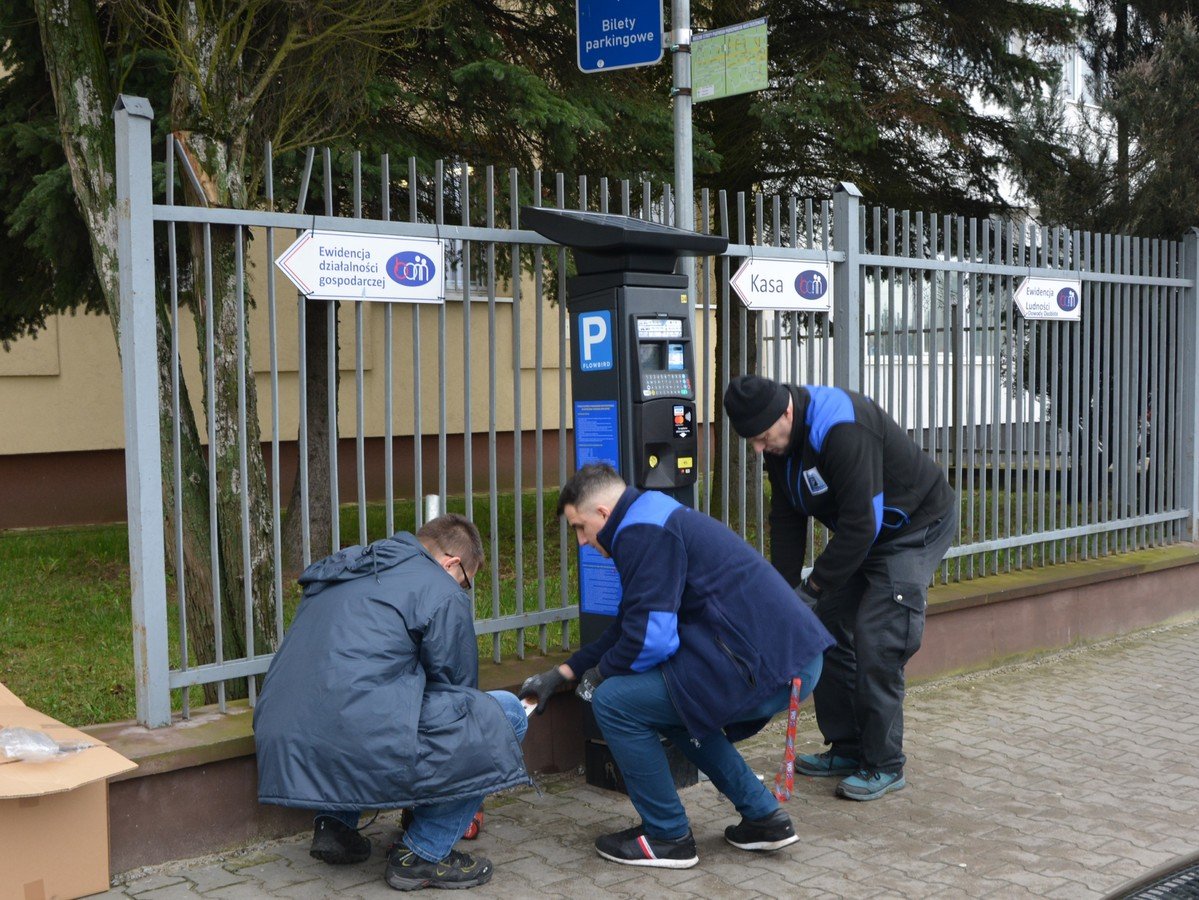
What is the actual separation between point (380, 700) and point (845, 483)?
1.87m

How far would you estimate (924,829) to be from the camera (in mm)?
4656

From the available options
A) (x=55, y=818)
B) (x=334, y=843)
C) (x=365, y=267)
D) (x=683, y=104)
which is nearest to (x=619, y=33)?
(x=683, y=104)

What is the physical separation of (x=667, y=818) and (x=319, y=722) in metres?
1.21

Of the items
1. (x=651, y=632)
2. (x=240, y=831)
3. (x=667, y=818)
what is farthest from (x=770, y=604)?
(x=240, y=831)

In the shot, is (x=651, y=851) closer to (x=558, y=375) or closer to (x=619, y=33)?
(x=558, y=375)

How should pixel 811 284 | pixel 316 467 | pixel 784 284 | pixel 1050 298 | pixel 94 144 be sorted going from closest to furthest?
pixel 94 144, pixel 784 284, pixel 811 284, pixel 1050 298, pixel 316 467

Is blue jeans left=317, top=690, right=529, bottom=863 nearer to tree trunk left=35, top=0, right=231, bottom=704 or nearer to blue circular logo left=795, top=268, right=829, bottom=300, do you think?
tree trunk left=35, top=0, right=231, bottom=704

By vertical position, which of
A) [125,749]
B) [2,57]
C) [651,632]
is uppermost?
Result: [2,57]

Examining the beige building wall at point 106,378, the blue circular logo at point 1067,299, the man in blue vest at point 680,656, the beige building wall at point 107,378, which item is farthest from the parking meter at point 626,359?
the beige building wall at point 107,378

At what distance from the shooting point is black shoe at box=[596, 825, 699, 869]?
4246 millimetres

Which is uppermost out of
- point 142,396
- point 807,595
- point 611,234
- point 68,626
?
point 611,234

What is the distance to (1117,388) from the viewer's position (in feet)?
26.8

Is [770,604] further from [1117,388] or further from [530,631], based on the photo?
[1117,388]

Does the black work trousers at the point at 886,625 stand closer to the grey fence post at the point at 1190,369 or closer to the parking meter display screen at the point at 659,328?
the parking meter display screen at the point at 659,328
